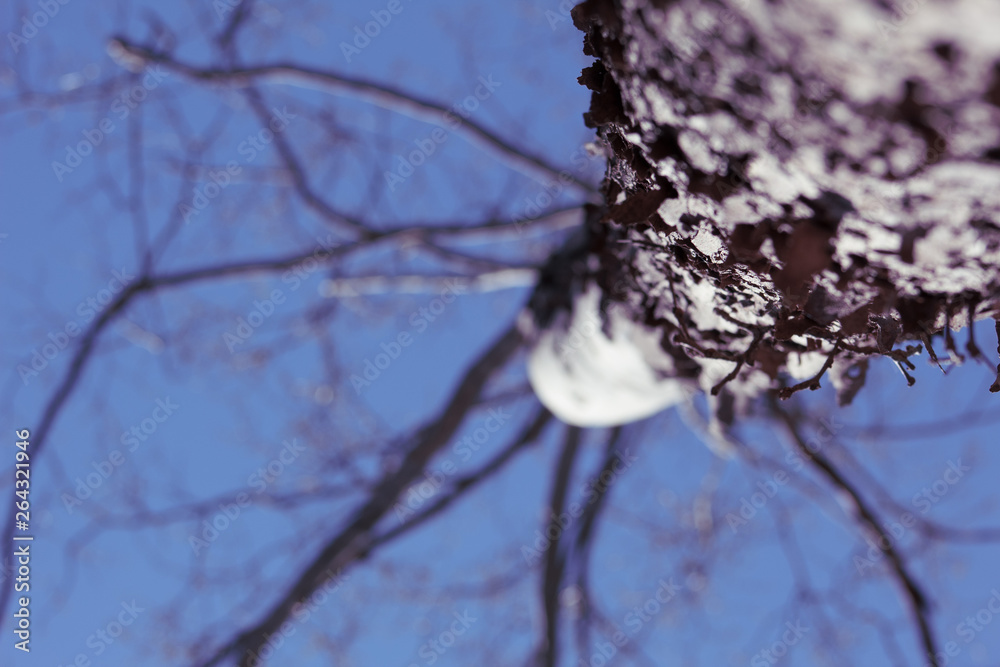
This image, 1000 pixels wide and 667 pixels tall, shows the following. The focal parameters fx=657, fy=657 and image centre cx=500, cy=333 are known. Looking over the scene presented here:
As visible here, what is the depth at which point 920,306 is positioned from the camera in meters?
0.66

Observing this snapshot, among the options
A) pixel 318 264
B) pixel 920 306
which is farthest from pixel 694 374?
pixel 318 264

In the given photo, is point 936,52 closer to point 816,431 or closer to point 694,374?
point 694,374

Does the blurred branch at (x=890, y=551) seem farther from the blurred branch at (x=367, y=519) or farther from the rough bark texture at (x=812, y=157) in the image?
the rough bark texture at (x=812, y=157)

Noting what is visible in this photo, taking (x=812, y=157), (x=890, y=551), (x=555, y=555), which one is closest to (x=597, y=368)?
(x=812, y=157)

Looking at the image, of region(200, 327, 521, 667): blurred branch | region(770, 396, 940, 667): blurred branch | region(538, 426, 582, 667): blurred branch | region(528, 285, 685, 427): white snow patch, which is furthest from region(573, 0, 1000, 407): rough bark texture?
region(538, 426, 582, 667): blurred branch

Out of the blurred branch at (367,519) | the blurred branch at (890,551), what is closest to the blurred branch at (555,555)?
the blurred branch at (367,519)

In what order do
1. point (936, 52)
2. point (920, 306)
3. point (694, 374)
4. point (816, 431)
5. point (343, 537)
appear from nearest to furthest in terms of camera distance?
point (936, 52), point (920, 306), point (694, 374), point (343, 537), point (816, 431)

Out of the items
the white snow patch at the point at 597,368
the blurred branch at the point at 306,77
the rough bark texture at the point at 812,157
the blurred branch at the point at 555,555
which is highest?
the blurred branch at the point at 306,77

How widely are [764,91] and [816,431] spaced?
2796mm

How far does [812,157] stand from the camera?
20.4 inches

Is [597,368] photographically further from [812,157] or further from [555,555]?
[555,555]

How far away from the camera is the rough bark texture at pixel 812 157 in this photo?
430 millimetres

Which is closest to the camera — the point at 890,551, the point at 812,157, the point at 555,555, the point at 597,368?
the point at 812,157

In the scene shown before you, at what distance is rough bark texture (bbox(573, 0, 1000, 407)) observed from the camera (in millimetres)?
430
